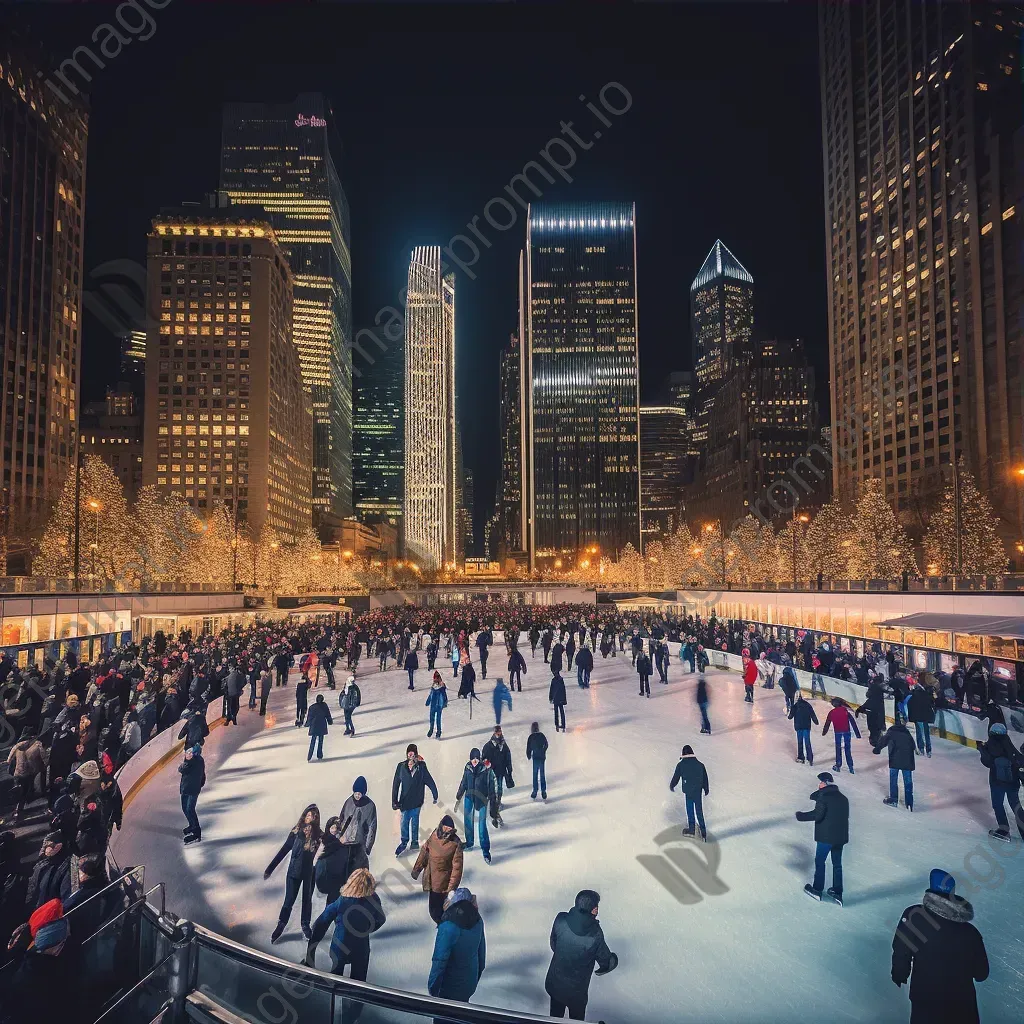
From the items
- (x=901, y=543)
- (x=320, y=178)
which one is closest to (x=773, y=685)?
(x=901, y=543)

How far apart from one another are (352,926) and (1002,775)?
8168mm

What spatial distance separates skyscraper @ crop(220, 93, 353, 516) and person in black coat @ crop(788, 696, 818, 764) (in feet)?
563

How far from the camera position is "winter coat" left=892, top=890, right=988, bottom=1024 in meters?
4.00

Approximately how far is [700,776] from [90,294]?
13899 cm

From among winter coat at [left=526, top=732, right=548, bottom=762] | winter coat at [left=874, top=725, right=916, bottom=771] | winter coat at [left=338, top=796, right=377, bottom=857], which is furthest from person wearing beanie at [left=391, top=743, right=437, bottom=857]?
winter coat at [left=874, top=725, right=916, bottom=771]

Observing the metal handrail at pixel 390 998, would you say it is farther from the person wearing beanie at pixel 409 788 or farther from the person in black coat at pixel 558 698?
the person in black coat at pixel 558 698

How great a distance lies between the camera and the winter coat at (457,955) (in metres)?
4.36

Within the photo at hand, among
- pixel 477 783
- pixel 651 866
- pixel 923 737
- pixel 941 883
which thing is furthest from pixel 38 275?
pixel 941 883

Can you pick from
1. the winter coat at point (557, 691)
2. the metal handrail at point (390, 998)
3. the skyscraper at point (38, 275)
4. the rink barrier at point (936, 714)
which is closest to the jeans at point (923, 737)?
the rink barrier at point (936, 714)

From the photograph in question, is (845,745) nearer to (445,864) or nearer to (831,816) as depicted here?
(831,816)

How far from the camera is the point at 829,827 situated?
665 cm

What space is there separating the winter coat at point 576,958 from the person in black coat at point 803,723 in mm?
8342

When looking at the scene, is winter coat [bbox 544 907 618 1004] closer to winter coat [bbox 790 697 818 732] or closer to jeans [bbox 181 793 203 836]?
jeans [bbox 181 793 203 836]

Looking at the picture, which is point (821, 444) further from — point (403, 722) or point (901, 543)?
point (403, 722)
